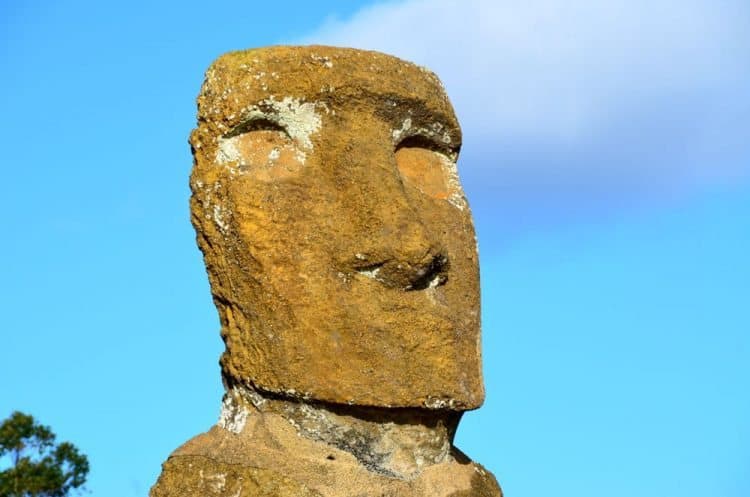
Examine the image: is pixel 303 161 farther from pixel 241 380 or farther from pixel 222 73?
pixel 241 380

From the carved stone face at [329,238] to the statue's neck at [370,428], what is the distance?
4.7 inches

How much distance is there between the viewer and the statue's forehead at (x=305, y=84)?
349 inches

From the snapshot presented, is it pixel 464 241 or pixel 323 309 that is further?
pixel 464 241

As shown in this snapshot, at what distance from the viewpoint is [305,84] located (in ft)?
29.1

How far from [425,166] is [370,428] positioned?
1.70 m

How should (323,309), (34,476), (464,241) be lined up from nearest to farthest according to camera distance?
1. (323,309)
2. (464,241)
3. (34,476)

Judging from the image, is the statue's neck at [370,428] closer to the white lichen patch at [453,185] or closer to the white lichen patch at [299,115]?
the white lichen patch at [453,185]

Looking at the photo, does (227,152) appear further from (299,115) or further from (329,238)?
(329,238)

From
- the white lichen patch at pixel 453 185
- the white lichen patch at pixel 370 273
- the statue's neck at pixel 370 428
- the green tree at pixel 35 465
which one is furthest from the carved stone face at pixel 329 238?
the green tree at pixel 35 465

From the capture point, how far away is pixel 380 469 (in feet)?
28.3

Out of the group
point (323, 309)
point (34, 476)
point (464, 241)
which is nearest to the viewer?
point (323, 309)

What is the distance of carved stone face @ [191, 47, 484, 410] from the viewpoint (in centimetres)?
849

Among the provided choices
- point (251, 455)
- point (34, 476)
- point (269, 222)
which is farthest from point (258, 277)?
point (34, 476)

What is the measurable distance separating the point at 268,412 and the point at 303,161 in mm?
1390
